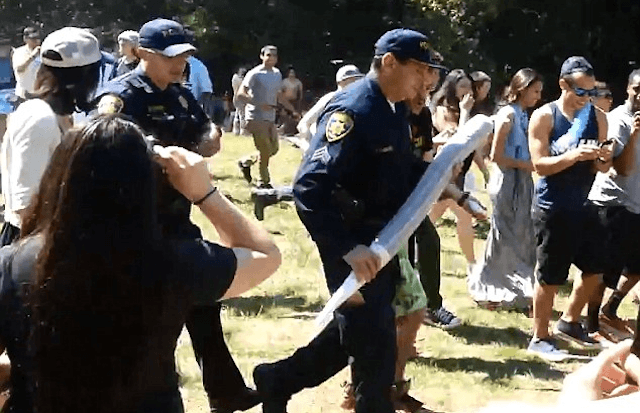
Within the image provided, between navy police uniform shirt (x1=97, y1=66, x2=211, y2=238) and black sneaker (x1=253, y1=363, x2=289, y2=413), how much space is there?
2.17ft

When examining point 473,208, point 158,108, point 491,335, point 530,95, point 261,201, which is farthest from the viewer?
point 530,95

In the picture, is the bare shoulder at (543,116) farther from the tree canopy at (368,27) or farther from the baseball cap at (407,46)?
the tree canopy at (368,27)

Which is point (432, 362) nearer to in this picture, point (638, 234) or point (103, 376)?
point (638, 234)

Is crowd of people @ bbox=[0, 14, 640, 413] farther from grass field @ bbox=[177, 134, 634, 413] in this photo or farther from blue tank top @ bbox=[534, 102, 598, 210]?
grass field @ bbox=[177, 134, 634, 413]

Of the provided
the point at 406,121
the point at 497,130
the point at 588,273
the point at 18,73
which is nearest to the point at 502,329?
the point at 588,273

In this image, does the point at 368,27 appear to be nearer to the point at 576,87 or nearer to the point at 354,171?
the point at 576,87

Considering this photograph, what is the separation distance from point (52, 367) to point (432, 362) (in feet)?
14.0

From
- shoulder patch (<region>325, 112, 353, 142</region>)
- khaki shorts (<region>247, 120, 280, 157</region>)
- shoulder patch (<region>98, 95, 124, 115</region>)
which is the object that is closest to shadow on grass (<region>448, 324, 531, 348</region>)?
shoulder patch (<region>325, 112, 353, 142</region>)

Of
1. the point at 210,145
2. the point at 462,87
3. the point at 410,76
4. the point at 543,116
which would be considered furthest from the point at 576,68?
the point at 210,145

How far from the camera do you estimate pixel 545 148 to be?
6.43m

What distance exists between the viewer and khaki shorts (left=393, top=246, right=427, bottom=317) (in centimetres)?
504

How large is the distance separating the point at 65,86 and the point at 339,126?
100cm

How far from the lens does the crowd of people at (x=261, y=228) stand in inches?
91.4

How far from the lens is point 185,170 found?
2.55 meters
